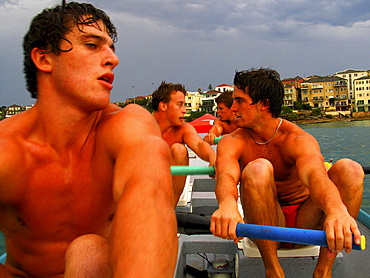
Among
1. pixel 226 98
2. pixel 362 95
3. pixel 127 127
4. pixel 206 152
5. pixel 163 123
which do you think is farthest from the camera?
pixel 362 95

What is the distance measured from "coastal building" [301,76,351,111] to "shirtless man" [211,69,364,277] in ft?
278

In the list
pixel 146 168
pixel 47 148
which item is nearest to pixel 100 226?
pixel 47 148

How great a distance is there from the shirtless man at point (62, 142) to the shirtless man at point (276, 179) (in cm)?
92

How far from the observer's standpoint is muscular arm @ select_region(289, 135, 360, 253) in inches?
69.2

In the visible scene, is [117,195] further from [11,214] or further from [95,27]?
[95,27]

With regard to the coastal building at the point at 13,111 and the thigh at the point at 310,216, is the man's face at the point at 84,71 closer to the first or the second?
the coastal building at the point at 13,111

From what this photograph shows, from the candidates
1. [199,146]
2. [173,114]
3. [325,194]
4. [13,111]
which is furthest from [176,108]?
[13,111]

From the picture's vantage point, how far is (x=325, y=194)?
7.00ft

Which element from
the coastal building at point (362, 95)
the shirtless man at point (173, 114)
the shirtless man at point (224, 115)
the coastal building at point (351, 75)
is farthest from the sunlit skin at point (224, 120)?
the coastal building at point (351, 75)

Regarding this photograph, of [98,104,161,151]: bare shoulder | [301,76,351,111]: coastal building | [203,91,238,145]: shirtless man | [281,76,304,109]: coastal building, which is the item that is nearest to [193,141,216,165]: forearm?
[203,91,238,145]: shirtless man

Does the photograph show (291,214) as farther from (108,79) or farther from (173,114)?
(173,114)

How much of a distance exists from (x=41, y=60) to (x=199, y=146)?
10.9 feet

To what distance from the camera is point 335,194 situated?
2105mm

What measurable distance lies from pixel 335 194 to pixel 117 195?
148cm
